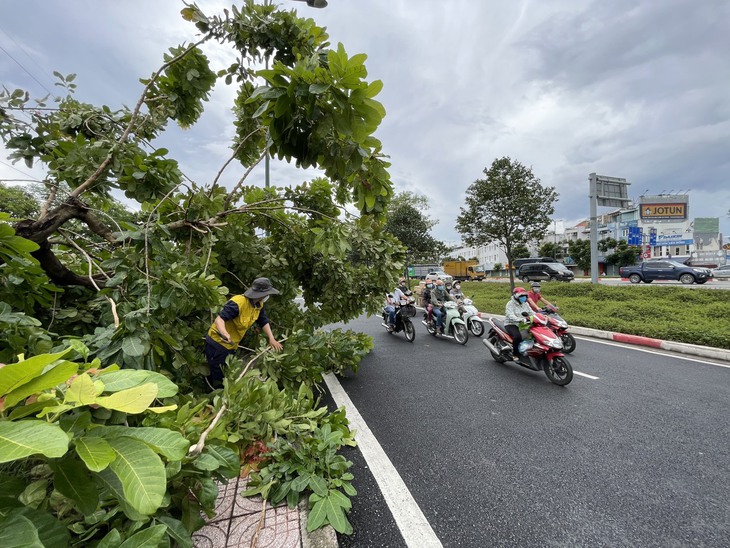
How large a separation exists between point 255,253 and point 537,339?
442 cm

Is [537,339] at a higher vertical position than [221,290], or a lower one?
lower

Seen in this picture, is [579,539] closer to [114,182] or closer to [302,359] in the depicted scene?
[302,359]

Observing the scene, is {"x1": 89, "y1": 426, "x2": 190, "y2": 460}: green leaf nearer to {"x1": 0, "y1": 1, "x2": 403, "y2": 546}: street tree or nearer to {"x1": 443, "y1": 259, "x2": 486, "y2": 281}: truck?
{"x1": 0, "y1": 1, "x2": 403, "y2": 546}: street tree

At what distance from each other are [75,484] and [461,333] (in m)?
7.36

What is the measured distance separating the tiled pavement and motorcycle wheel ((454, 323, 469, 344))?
237 inches

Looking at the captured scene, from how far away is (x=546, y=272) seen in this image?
23516 mm

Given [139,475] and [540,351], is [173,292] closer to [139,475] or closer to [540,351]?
[139,475]

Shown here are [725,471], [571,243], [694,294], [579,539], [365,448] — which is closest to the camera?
[579,539]

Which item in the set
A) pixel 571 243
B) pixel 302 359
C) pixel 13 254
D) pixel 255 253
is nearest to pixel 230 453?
pixel 13 254

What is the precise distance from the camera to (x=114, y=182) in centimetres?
255

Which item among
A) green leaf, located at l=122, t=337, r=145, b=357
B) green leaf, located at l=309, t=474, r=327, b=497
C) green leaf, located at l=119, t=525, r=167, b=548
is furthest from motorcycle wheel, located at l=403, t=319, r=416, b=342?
green leaf, located at l=119, t=525, r=167, b=548

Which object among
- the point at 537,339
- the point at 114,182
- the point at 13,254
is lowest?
the point at 537,339

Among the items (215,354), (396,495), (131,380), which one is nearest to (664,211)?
(396,495)

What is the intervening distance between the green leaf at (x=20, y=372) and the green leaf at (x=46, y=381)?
1 centimetres
